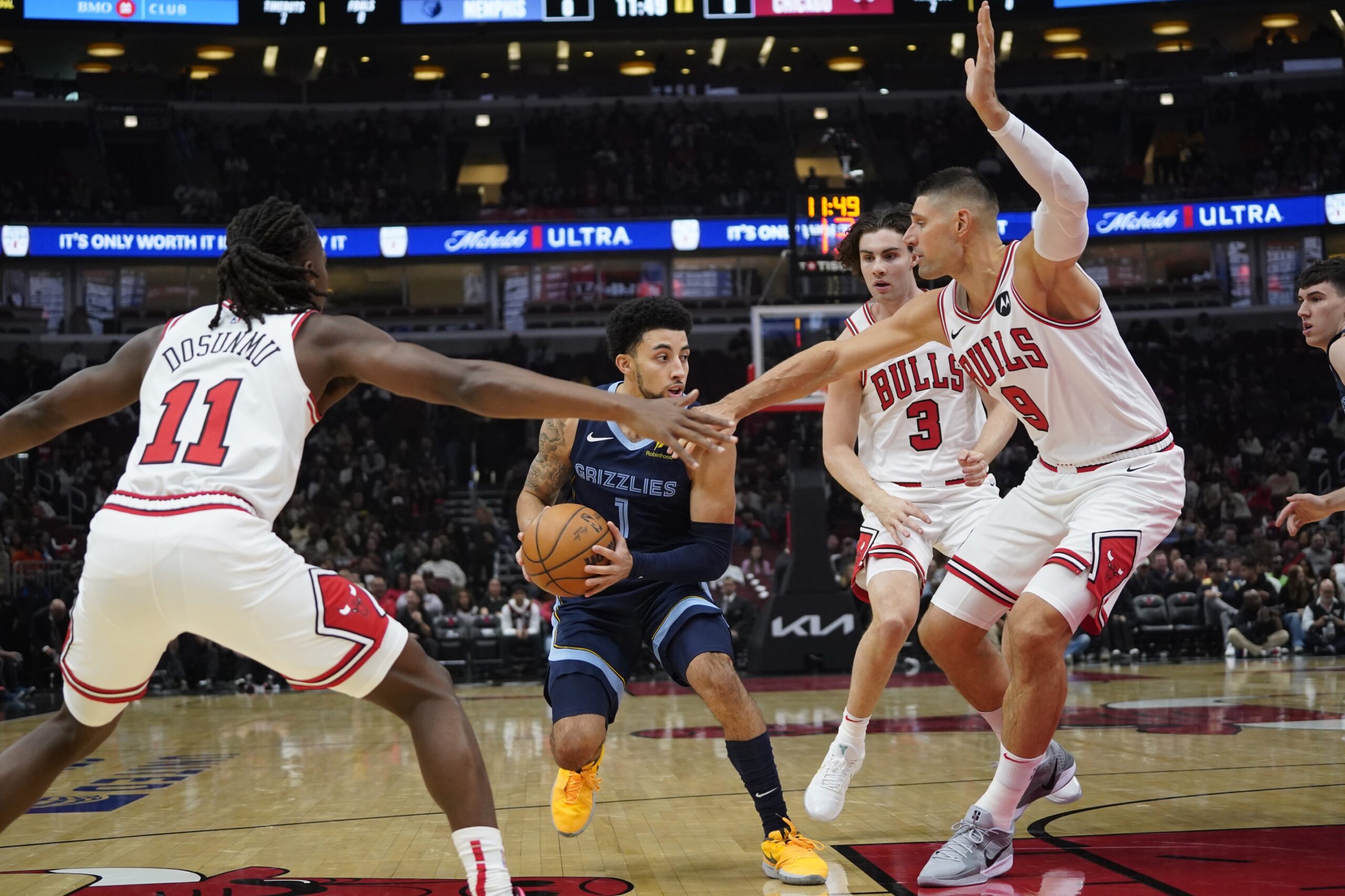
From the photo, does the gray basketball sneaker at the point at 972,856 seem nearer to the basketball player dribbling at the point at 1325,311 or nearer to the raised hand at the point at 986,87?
the basketball player dribbling at the point at 1325,311

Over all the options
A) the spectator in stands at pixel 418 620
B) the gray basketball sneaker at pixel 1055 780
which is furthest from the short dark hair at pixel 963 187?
the spectator in stands at pixel 418 620

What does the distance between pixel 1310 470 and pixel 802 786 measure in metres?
19.6

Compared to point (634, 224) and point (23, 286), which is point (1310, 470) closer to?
point (634, 224)

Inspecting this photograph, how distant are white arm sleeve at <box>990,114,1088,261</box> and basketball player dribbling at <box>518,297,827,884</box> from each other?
127 centimetres

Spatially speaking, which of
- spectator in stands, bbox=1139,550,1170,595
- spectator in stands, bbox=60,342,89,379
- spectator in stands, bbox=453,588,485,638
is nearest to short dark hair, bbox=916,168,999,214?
spectator in stands, bbox=453,588,485,638

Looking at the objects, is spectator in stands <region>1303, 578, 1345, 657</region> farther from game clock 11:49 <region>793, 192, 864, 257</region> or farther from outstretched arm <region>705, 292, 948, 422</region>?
outstretched arm <region>705, 292, 948, 422</region>

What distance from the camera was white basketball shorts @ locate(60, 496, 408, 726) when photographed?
307 centimetres

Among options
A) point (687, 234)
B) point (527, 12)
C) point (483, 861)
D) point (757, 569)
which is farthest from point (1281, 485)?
point (483, 861)

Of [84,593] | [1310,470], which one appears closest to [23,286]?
[1310,470]

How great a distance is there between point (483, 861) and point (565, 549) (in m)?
1.26

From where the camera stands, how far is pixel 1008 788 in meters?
4.16

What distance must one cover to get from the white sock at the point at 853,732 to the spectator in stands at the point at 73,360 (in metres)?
23.0

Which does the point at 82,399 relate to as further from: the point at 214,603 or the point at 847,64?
the point at 847,64

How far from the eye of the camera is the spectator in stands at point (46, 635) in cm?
1384
